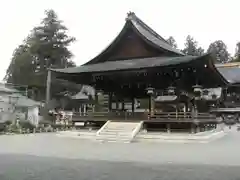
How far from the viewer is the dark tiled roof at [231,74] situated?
43.5m

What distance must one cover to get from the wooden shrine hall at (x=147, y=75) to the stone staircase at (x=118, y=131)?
96 centimetres

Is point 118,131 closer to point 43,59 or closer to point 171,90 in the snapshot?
point 171,90

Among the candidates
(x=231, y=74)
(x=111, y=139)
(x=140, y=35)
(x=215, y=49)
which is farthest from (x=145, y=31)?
(x=215, y=49)

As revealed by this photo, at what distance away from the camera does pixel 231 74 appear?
46.2 meters

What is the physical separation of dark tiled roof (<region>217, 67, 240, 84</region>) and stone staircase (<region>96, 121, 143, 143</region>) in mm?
25745

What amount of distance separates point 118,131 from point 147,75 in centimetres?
415

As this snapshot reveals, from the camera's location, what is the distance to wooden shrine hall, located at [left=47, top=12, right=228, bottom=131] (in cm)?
2003

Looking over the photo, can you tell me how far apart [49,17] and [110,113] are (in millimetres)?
40082

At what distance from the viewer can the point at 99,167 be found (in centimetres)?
920

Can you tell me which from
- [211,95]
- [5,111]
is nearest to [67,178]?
[5,111]

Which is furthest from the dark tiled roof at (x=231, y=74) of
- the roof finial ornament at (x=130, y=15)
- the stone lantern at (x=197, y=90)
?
the stone lantern at (x=197, y=90)

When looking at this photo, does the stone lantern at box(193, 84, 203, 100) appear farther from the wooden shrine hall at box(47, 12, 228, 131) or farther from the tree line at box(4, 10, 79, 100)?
the tree line at box(4, 10, 79, 100)

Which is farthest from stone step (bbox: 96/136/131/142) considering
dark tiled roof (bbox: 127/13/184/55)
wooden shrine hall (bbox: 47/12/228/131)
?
dark tiled roof (bbox: 127/13/184/55)

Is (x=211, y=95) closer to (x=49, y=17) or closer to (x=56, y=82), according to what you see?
(x=56, y=82)
